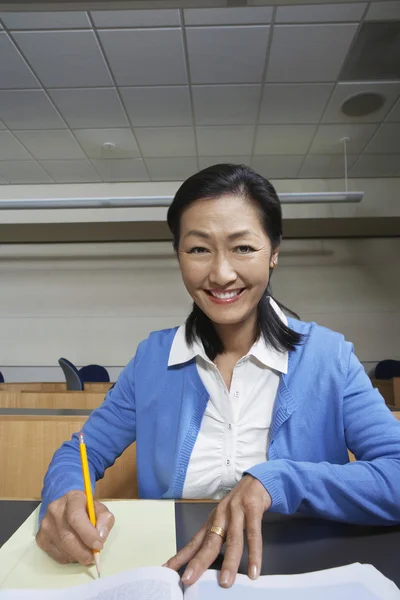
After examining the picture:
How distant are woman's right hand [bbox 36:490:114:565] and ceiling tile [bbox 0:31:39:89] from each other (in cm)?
361

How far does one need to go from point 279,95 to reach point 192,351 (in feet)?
11.8

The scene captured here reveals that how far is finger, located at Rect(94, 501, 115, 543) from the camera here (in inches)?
26.4

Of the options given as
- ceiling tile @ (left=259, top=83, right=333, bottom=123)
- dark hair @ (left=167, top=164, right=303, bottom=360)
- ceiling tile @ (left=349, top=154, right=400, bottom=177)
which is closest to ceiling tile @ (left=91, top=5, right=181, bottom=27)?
ceiling tile @ (left=259, top=83, right=333, bottom=123)

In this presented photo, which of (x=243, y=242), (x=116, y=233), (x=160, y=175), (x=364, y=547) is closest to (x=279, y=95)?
(x=160, y=175)

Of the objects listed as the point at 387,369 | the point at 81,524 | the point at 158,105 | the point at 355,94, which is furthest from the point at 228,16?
the point at 387,369

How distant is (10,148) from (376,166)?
4.30 metres

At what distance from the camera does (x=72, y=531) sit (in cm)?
68

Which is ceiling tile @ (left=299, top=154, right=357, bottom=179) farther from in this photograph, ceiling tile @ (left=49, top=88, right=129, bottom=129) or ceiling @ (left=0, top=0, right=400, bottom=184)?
ceiling tile @ (left=49, top=88, right=129, bottom=129)

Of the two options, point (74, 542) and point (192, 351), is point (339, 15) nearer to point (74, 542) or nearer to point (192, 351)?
point (192, 351)

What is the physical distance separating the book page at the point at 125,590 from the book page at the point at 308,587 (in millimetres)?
27

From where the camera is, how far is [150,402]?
1.06m

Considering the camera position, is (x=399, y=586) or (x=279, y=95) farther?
(x=279, y=95)

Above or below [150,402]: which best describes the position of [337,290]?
above

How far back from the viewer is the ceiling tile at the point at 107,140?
4629 mm
